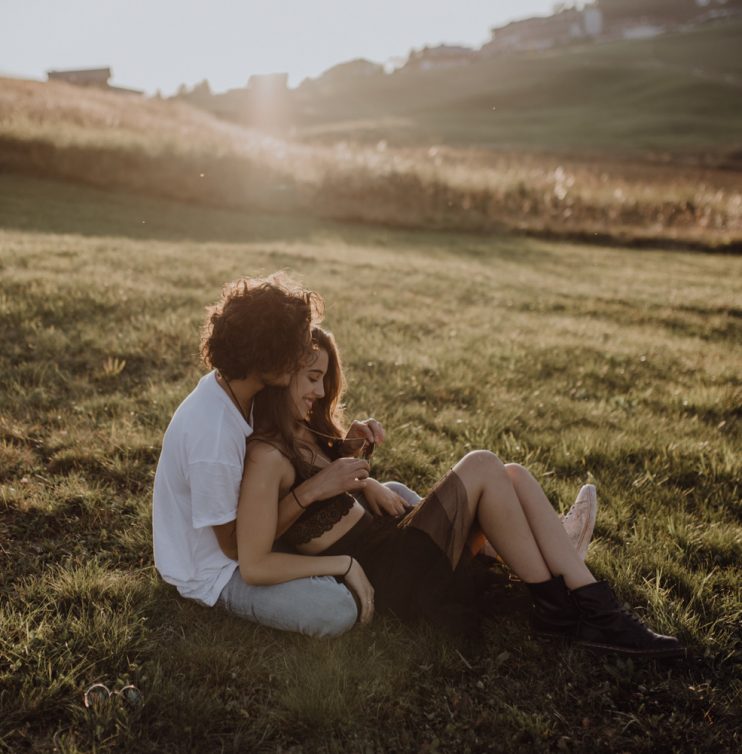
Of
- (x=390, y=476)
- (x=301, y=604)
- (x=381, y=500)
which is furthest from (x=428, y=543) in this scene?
Answer: (x=390, y=476)

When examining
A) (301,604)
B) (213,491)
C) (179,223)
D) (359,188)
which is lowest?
(301,604)

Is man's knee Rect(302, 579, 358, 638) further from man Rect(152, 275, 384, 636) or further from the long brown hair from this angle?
the long brown hair

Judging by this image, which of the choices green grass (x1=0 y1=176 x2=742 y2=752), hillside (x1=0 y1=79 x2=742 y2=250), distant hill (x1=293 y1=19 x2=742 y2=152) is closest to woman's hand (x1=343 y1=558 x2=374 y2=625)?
green grass (x1=0 y1=176 x2=742 y2=752)

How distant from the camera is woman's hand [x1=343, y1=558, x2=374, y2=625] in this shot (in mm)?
3109

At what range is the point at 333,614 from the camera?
3.02 metres

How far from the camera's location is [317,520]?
124 inches

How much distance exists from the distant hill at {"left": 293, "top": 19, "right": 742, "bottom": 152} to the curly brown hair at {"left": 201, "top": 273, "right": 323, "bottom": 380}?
38.6 m

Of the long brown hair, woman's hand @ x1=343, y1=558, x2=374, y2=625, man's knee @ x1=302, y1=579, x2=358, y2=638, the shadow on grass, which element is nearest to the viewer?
the long brown hair

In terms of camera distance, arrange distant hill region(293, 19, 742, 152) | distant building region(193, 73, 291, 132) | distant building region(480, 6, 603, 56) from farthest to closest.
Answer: distant building region(480, 6, 603, 56) → distant building region(193, 73, 291, 132) → distant hill region(293, 19, 742, 152)

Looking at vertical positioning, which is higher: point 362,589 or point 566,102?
point 566,102

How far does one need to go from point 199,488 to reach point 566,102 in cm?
7254

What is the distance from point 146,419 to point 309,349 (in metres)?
2.85

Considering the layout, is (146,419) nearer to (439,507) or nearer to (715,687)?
(439,507)

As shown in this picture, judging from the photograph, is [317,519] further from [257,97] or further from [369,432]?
[257,97]
